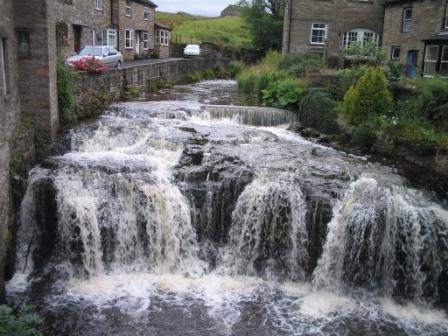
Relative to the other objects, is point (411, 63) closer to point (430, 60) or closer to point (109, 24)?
point (430, 60)

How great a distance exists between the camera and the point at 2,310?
6.99m

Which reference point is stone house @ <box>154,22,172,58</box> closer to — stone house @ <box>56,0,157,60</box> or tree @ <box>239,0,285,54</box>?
stone house @ <box>56,0,157,60</box>

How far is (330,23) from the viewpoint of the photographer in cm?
3328

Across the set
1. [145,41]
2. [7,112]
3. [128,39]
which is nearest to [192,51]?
[145,41]

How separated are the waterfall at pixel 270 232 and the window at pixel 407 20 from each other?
21881 mm

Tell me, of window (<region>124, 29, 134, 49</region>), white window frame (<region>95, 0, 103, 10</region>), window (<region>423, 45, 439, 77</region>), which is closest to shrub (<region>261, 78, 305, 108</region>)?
window (<region>423, 45, 439, 77</region>)

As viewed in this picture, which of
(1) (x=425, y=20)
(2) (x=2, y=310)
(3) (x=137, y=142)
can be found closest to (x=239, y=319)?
(2) (x=2, y=310)

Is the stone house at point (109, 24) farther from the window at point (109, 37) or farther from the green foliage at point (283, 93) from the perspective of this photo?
the green foliage at point (283, 93)

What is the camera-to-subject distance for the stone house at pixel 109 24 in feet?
93.2

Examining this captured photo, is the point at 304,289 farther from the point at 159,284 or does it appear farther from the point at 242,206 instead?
the point at 159,284

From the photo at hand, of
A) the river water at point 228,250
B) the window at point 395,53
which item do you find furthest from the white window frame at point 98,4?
the river water at point 228,250

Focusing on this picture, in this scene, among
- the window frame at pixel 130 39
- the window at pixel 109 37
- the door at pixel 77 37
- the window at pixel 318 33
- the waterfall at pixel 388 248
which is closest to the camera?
the waterfall at pixel 388 248

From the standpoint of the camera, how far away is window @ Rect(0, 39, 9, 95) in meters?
11.1

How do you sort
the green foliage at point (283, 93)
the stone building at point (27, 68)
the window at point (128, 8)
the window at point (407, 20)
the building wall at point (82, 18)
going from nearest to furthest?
the stone building at point (27, 68) → the green foliage at point (283, 93) → the building wall at point (82, 18) → the window at point (407, 20) → the window at point (128, 8)
